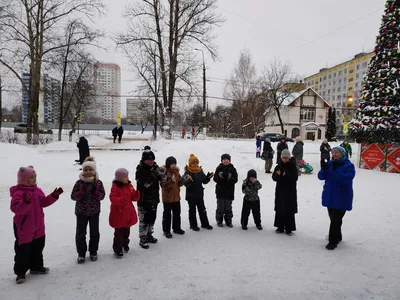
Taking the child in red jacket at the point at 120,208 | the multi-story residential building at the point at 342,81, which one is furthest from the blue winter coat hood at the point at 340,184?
the multi-story residential building at the point at 342,81

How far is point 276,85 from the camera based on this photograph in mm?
43531

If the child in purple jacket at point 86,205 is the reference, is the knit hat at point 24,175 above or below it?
above

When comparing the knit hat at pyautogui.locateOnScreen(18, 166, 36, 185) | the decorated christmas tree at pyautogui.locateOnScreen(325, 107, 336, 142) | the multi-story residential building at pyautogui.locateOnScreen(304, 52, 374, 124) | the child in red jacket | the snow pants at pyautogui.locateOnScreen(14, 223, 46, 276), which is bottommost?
the snow pants at pyautogui.locateOnScreen(14, 223, 46, 276)

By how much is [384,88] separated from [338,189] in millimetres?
12002

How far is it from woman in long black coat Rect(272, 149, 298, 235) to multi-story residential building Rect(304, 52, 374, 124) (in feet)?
257

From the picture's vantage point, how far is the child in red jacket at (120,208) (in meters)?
3.89

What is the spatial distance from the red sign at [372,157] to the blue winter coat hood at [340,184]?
11196mm

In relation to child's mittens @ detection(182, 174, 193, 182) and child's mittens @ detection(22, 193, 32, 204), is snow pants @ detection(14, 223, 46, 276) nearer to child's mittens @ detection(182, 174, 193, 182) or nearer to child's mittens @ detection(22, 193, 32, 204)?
child's mittens @ detection(22, 193, 32, 204)

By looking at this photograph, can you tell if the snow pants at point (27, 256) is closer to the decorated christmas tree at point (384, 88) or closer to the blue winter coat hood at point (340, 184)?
the blue winter coat hood at point (340, 184)

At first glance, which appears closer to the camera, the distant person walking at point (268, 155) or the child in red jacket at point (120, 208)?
the child in red jacket at point (120, 208)

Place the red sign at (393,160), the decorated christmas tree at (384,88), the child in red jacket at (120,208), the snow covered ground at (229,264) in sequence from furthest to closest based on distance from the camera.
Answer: the decorated christmas tree at (384,88) < the red sign at (393,160) < the child in red jacket at (120,208) < the snow covered ground at (229,264)

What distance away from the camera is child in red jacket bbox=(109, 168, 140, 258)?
3895mm

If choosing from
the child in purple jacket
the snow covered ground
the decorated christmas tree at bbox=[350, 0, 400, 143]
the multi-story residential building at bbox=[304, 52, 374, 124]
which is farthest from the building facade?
the child in purple jacket

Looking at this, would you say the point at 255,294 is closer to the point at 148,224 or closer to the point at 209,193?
the point at 148,224
